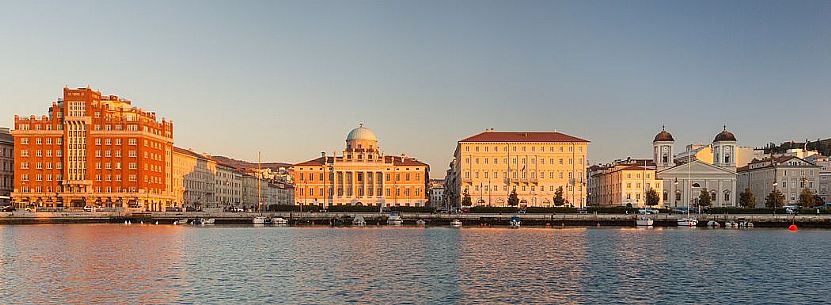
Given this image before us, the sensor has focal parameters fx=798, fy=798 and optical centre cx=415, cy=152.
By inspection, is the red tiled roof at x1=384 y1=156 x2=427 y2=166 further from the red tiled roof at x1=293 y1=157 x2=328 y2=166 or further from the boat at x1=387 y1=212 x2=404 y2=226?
the boat at x1=387 y1=212 x2=404 y2=226

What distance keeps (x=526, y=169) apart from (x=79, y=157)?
8448cm

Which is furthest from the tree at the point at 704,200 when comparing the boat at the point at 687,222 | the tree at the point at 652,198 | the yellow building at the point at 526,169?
the boat at the point at 687,222

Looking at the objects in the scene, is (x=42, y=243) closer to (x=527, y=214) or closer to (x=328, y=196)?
(x=527, y=214)

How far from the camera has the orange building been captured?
479 feet

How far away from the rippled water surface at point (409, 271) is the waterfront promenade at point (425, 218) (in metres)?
42.8

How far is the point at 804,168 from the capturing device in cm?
16550

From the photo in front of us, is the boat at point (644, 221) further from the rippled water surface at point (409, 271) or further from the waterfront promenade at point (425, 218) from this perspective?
the rippled water surface at point (409, 271)

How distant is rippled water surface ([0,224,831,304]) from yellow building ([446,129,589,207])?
79032 millimetres

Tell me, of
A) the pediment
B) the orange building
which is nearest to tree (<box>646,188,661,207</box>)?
the pediment

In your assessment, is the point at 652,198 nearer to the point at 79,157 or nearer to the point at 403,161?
the point at 403,161

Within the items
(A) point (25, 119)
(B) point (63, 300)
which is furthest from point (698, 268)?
(A) point (25, 119)

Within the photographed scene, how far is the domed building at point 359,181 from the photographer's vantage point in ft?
552

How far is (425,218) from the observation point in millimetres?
127062

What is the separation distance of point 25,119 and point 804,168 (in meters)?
154
